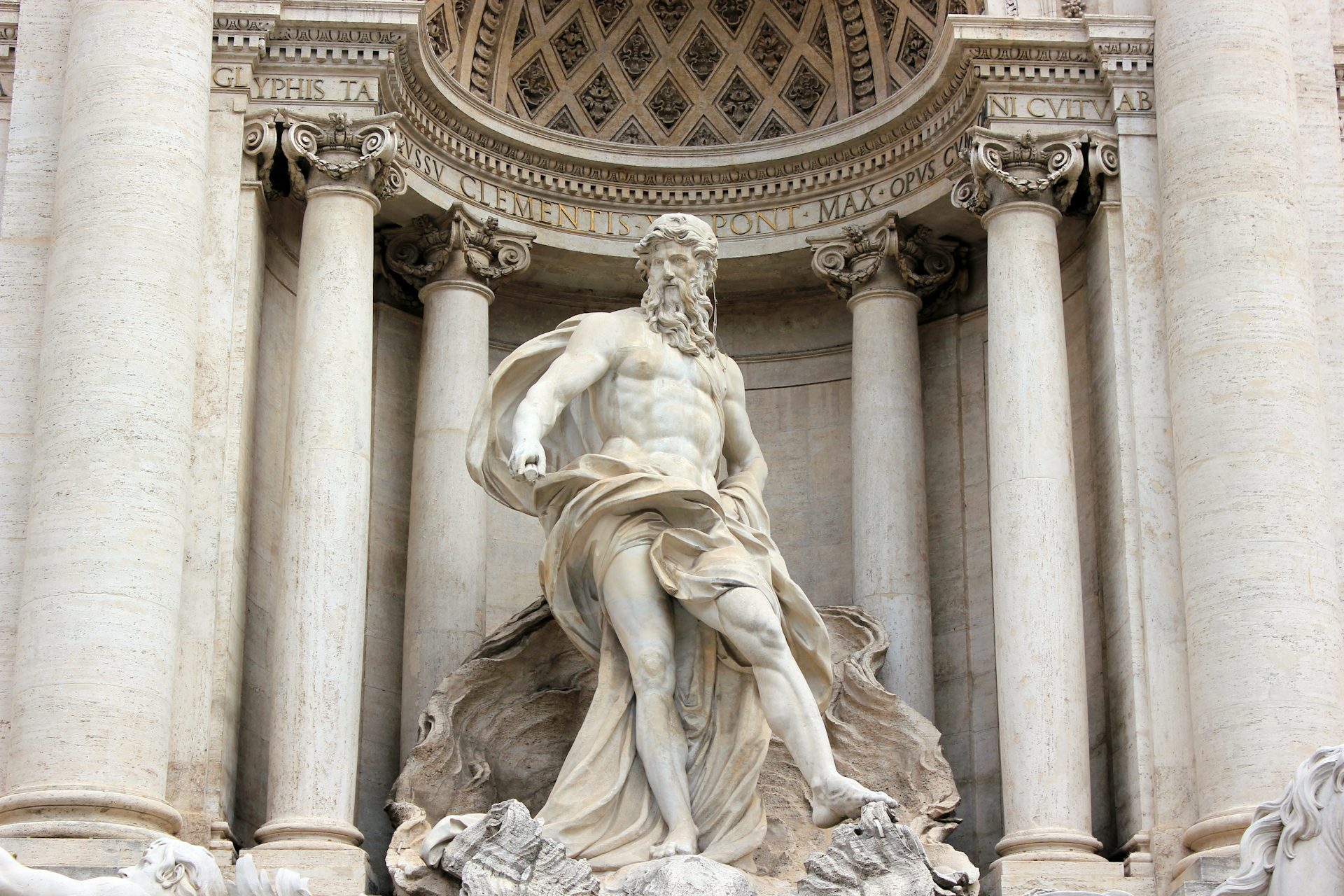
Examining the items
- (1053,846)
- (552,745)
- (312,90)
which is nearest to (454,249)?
(312,90)

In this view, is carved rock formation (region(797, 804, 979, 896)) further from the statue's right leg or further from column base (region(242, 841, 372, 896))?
column base (region(242, 841, 372, 896))

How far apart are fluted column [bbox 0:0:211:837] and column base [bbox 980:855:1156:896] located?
4931 mm

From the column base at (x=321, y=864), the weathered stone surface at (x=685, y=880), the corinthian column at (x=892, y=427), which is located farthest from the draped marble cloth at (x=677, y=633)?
the corinthian column at (x=892, y=427)

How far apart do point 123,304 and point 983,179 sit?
18.8 ft

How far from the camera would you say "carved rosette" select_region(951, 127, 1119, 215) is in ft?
56.2

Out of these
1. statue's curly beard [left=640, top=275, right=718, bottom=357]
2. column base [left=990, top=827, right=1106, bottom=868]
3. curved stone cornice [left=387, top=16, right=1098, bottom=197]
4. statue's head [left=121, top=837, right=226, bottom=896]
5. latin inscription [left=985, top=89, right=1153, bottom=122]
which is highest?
curved stone cornice [left=387, top=16, right=1098, bottom=197]

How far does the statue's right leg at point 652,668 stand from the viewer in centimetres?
1493

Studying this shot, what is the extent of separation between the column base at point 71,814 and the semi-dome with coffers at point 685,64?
6.62 meters

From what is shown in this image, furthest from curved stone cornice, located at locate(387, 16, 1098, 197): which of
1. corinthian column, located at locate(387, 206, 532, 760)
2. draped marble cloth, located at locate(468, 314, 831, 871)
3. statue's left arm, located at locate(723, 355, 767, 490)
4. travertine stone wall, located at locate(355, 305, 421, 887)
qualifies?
draped marble cloth, located at locate(468, 314, 831, 871)

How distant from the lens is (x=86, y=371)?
15438 mm

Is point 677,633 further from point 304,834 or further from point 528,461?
point 304,834

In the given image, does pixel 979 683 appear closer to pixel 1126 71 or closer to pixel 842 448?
pixel 842 448

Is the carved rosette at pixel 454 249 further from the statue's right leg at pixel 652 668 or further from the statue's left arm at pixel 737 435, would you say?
the statue's right leg at pixel 652 668

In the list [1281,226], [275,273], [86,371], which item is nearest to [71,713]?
[86,371]
